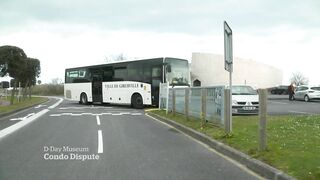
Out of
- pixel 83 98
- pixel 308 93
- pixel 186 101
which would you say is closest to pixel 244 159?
pixel 186 101

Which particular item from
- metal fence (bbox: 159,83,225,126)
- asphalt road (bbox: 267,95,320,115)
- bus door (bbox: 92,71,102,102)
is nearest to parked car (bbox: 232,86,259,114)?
asphalt road (bbox: 267,95,320,115)

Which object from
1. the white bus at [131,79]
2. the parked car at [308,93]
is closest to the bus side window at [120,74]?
the white bus at [131,79]

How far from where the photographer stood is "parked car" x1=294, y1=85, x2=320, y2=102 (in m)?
43.3

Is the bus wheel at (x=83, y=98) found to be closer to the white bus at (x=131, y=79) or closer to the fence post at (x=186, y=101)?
the white bus at (x=131, y=79)

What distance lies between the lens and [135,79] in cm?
3303

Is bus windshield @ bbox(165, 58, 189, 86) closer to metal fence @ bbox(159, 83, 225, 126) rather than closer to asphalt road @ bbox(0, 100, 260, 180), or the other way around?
metal fence @ bbox(159, 83, 225, 126)

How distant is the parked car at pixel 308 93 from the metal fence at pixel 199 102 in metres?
22.2

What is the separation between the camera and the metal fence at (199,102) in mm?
14969

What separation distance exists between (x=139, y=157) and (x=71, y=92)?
33.1 metres

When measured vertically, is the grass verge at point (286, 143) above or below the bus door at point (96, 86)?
below

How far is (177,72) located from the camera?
31.5 m

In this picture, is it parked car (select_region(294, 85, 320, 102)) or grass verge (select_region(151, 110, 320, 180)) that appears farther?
parked car (select_region(294, 85, 320, 102))

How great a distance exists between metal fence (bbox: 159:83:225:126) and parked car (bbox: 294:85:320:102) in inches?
874

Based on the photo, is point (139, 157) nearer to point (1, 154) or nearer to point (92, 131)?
point (1, 154)
